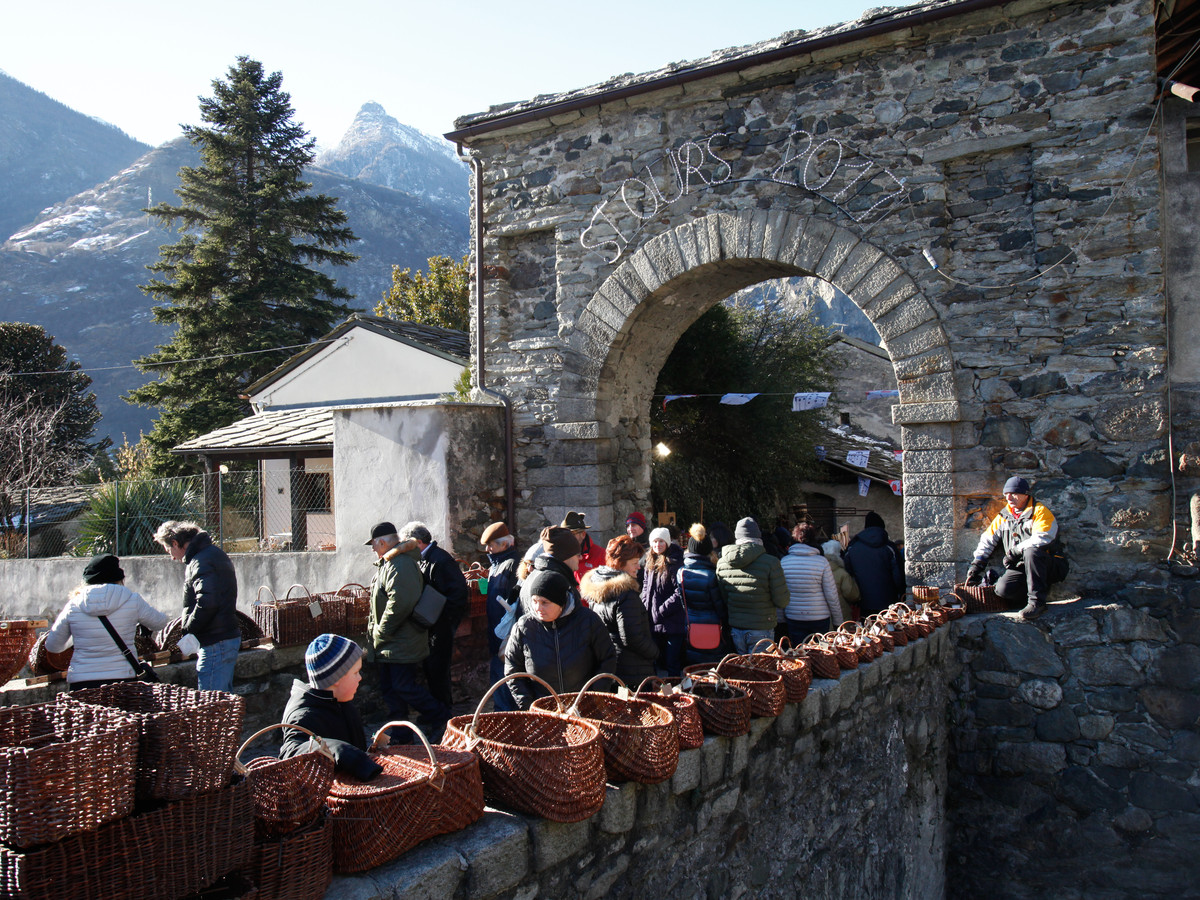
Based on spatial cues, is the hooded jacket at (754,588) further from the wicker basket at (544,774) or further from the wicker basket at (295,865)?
the wicker basket at (295,865)

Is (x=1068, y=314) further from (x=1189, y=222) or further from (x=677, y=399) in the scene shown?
(x=677, y=399)

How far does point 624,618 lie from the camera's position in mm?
4543

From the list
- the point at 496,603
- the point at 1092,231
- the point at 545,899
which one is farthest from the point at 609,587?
the point at 1092,231

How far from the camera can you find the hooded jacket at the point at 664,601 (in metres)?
5.71

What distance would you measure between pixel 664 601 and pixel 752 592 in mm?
603

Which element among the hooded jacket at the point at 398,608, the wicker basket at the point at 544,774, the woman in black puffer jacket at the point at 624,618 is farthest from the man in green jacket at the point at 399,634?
the wicker basket at the point at 544,774

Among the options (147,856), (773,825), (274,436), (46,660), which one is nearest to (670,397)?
(274,436)

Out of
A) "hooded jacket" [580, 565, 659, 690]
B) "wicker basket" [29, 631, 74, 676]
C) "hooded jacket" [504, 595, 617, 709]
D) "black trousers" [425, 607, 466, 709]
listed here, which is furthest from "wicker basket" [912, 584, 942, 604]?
"wicker basket" [29, 631, 74, 676]

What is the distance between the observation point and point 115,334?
66.5 meters

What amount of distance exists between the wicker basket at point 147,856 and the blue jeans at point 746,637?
4.18 m

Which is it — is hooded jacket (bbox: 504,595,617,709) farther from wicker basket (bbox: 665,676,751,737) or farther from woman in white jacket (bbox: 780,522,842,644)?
woman in white jacket (bbox: 780,522,842,644)

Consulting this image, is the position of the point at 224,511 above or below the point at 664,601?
above

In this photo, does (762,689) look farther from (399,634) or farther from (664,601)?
(399,634)

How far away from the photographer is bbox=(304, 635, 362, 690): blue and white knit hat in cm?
313
